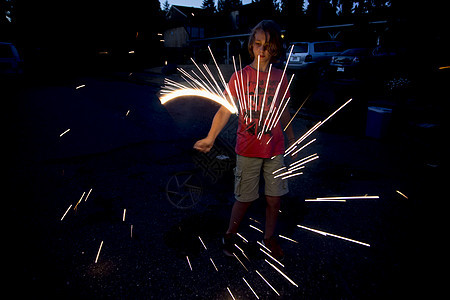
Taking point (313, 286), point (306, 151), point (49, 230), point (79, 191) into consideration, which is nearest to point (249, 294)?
point (313, 286)

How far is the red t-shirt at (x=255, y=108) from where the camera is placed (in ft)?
6.82

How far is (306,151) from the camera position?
5086 mm

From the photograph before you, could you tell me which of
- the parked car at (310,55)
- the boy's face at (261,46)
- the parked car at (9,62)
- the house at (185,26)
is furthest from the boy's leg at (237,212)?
the house at (185,26)

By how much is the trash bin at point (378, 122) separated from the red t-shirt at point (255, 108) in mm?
4610

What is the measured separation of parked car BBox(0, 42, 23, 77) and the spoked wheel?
42.4ft

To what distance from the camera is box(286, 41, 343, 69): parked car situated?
17109 millimetres

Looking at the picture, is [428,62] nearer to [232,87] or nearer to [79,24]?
[232,87]

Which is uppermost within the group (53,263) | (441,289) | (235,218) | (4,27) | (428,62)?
(4,27)

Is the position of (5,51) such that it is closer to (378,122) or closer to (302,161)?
(302,161)

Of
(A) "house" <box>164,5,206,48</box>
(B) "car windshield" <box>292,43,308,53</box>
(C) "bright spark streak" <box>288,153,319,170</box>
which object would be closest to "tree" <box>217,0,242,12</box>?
(A) "house" <box>164,5,206,48</box>

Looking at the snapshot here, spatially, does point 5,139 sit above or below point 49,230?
above

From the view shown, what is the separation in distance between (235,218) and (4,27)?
39.3m

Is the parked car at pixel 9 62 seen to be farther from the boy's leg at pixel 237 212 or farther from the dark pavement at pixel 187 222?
the boy's leg at pixel 237 212

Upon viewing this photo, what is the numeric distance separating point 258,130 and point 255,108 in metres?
0.18
